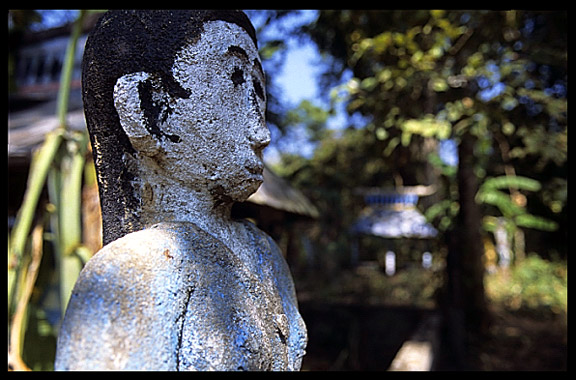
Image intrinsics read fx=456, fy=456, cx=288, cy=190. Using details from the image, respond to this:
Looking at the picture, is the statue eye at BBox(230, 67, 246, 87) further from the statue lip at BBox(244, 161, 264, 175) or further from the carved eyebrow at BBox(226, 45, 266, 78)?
the statue lip at BBox(244, 161, 264, 175)

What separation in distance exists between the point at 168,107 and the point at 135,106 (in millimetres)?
80

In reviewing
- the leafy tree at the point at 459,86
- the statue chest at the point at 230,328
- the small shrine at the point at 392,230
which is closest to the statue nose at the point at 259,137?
the statue chest at the point at 230,328

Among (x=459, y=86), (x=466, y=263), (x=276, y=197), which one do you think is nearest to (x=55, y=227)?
(x=276, y=197)

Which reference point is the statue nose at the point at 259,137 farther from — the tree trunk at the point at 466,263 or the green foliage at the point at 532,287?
the green foliage at the point at 532,287

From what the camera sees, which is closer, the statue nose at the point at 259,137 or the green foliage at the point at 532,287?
the statue nose at the point at 259,137

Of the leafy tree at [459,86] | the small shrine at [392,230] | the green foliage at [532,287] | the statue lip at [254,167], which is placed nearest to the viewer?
the statue lip at [254,167]

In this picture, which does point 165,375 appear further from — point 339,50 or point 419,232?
point 419,232

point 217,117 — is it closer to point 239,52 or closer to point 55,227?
point 239,52

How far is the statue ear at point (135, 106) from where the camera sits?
3.76 feet

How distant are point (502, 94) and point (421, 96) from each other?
102 centimetres

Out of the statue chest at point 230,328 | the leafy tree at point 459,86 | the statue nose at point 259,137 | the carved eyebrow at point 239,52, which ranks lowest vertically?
the statue chest at point 230,328

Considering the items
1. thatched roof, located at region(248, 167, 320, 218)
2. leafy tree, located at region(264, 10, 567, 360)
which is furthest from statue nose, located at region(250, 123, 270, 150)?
leafy tree, located at region(264, 10, 567, 360)

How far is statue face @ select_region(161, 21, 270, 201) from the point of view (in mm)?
1174

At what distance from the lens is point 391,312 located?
5812mm
